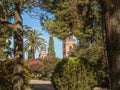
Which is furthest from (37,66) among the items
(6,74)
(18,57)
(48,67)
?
(18,57)

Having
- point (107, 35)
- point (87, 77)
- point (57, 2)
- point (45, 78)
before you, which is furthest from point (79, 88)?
point (45, 78)

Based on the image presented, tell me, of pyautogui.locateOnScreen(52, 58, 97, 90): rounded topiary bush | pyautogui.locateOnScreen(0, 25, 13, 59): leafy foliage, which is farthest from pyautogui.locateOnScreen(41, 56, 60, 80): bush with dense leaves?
pyautogui.locateOnScreen(52, 58, 97, 90): rounded topiary bush

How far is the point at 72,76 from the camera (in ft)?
73.0

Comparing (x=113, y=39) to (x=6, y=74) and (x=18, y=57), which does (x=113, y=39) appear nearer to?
(x=18, y=57)

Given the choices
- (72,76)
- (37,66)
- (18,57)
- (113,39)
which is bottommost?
(37,66)

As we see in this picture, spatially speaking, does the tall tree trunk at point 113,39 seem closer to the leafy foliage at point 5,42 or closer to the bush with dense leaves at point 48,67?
the leafy foliage at point 5,42

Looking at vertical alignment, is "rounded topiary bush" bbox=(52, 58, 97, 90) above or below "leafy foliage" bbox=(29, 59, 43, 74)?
above

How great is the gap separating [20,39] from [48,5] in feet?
7.41

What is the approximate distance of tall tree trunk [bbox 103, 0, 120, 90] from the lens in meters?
4.50

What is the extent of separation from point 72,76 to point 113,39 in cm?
1785

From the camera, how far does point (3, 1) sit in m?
15.1

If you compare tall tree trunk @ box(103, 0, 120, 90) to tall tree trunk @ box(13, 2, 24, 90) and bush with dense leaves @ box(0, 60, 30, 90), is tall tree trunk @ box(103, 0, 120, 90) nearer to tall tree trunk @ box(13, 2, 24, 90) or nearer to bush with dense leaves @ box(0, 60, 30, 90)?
tall tree trunk @ box(13, 2, 24, 90)

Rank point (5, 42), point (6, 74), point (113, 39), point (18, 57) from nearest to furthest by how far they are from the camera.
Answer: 1. point (113, 39)
2. point (18, 57)
3. point (6, 74)
4. point (5, 42)

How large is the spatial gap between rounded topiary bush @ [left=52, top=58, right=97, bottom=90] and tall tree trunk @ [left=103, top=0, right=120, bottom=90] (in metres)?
17.5
